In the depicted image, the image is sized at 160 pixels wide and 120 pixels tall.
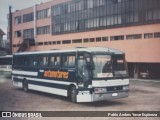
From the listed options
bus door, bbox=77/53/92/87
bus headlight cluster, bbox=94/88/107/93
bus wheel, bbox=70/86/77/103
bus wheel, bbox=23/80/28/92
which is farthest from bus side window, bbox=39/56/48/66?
bus headlight cluster, bbox=94/88/107/93

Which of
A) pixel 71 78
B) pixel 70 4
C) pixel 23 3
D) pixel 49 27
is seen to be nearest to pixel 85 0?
pixel 70 4

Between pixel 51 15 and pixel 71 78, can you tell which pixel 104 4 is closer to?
pixel 51 15

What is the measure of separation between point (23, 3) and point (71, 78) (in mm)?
5005

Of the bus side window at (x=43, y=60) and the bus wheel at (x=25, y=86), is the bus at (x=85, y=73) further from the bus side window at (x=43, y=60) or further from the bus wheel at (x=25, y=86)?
the bus wheel at (x=25, y=86)

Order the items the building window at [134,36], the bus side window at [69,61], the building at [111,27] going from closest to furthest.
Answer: the bus side window at [69,61]
the building at [111,27]
the building window at [134,36]

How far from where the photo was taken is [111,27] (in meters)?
35.4

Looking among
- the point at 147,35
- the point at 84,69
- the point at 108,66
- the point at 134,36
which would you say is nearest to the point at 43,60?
the point at 84,69

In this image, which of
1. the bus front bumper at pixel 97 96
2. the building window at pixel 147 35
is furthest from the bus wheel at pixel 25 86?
the building window at pixel 147 35

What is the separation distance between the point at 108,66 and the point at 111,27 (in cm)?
2258

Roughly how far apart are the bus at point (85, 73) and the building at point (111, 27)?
13.4m

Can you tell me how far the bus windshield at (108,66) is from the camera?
1306cm

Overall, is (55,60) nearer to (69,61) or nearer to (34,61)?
(69,61)

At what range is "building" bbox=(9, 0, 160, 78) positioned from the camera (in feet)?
102

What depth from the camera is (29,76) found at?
1809 cm
